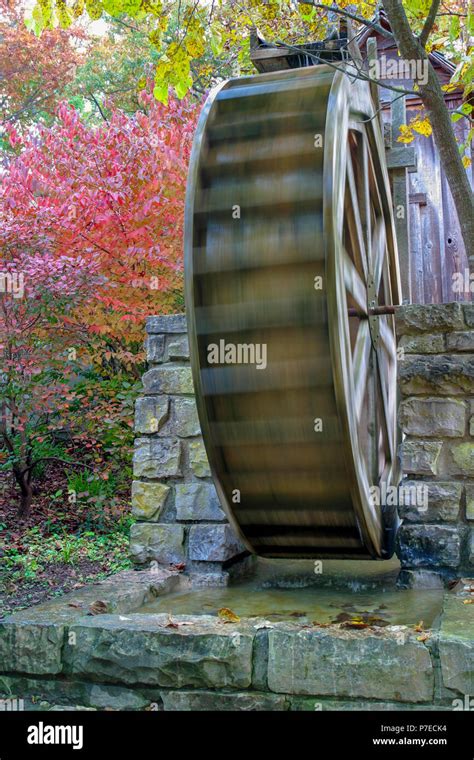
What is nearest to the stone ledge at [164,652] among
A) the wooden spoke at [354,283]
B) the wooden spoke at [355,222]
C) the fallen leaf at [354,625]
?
the fallen leaf at [354,625]

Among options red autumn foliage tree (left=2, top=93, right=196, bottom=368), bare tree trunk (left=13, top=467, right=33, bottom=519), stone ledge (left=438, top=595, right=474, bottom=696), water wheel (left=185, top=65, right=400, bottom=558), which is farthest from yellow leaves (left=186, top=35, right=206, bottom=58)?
bare tree trunk (left=13, top=467, right=33, bottom=519)

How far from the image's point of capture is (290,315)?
3.14 m

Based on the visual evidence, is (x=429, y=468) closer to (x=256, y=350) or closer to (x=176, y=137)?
(x=256, y=350)

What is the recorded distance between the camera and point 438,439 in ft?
11.7

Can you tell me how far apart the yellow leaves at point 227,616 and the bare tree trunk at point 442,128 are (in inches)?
106

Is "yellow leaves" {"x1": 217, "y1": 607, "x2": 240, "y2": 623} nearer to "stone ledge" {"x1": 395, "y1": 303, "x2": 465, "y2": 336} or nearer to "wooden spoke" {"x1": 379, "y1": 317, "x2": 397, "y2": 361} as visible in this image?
"stone ledge" {"x1": 395, "y1": 303, "x2": 465, "y2": 336}

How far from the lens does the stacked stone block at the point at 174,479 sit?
150 inches

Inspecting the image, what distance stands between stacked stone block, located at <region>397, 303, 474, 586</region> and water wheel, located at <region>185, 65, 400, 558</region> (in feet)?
0.72

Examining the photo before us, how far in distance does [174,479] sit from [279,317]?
117cm

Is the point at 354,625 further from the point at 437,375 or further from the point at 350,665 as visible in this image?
the point at 437,375

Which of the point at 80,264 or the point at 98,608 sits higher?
the point at 80,264

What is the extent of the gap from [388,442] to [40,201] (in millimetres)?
3903

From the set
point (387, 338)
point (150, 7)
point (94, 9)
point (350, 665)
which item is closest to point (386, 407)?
→ point (387, 338)
